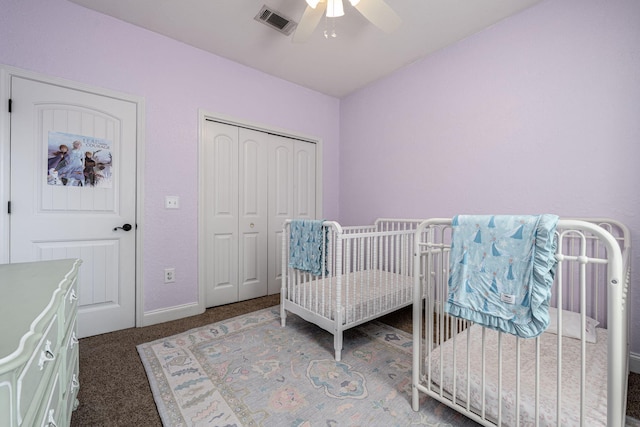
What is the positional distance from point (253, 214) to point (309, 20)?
1835 millimetres

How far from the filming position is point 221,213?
2.71 metres

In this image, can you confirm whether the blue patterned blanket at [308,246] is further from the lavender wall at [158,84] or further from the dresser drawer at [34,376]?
the dresser drawer at [34,376]

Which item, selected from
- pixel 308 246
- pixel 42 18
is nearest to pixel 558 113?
pixel 308 246

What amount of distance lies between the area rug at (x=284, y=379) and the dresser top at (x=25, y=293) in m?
0.79

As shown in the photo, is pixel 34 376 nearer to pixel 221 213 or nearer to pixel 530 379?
pixel 530 379

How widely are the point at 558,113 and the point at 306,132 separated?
2.26 metres

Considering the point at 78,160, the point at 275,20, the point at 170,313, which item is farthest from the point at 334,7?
the point at 170,313

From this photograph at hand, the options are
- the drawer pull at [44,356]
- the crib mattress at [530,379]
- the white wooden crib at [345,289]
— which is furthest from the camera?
the white wooden crib at [345,289]

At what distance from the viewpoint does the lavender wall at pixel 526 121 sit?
1.66 metres

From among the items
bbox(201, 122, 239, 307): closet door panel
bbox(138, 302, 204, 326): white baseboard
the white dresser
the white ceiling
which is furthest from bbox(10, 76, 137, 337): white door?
the white dresser

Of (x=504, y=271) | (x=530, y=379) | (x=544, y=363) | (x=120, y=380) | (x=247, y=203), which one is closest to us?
(x=504, y=271)

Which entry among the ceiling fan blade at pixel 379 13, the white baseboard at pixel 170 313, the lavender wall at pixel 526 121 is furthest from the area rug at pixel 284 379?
the ceiling fan blade at pixel 379 13

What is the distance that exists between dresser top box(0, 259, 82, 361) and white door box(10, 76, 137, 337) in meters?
1.03

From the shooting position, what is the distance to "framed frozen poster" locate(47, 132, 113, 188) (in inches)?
75.4
